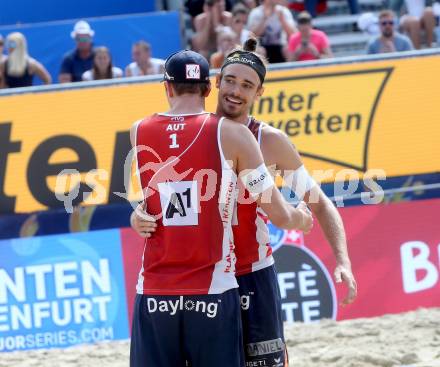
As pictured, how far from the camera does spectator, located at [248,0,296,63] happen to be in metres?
9.85

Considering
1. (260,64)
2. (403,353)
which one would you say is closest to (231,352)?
(260,64)

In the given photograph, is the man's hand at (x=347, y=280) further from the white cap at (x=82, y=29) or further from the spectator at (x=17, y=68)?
the white cap at (x=82, y=29)

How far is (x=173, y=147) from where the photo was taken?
11.7ft

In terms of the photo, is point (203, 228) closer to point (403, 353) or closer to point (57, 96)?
point (403, 353)

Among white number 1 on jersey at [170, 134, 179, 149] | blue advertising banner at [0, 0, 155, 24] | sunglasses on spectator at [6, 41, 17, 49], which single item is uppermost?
blue advertising banner at [0, 0, 155, 24]

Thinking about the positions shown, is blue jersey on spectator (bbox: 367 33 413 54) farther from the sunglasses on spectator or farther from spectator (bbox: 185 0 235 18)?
the sunglasses on spectator

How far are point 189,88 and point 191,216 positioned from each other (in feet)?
1.62

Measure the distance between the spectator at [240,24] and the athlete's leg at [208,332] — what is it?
629cm

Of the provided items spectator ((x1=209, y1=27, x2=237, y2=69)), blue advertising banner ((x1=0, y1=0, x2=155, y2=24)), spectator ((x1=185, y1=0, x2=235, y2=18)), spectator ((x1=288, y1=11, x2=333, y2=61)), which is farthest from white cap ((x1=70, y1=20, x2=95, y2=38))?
blue advertising banner ((x1=0, y1=0, x2=155, y2=24))

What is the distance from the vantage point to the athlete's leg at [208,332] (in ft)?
11.8

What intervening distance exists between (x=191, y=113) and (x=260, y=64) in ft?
1.67

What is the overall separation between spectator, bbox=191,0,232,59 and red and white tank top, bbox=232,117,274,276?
6.11 metres

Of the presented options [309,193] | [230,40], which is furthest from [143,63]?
[309,193]

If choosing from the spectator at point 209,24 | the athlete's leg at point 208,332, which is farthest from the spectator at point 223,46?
the athlete's leg at point 208,332
